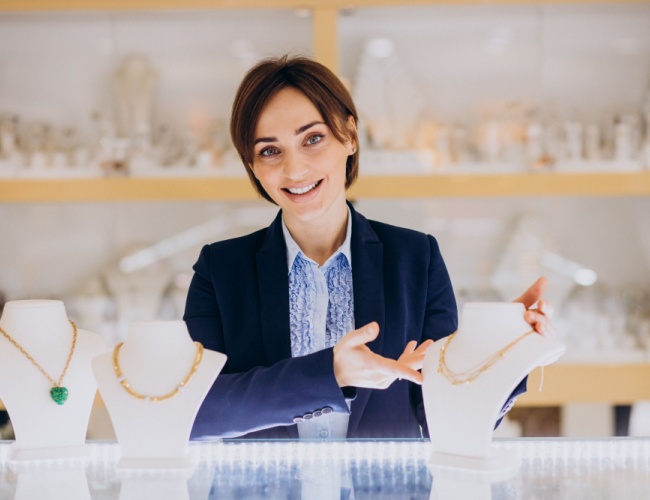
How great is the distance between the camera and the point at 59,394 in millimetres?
1146

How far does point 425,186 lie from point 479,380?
176 cm

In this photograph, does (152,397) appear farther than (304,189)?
No

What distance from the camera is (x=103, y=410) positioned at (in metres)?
2.94

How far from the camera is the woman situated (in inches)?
56.7

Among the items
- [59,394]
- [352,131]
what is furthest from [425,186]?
[59,394]

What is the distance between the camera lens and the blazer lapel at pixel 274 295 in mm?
1445

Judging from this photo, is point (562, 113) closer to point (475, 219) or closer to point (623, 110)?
point (623, 110)

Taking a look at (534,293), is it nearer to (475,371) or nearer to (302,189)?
(475,371)

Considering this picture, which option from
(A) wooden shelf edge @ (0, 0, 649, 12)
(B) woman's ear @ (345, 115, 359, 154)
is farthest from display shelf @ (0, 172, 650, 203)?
(B) woman's ear @ (345, 115, 359, 154)

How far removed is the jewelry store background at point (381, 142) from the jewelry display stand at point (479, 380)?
176 cm

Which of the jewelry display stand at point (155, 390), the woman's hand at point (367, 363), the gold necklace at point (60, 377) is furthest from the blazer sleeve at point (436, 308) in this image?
the gold necklace at point (60, 377)

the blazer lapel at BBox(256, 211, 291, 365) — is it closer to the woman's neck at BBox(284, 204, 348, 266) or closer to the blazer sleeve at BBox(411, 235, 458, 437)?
the woman's neck at BBox(284, 204, 348, 266)

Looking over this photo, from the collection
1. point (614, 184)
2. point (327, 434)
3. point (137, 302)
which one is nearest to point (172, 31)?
point (137, 302)

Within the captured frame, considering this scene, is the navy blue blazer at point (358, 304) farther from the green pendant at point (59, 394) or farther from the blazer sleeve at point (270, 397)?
the green pendant at point (59, 394)
